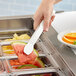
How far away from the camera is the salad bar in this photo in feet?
4.32

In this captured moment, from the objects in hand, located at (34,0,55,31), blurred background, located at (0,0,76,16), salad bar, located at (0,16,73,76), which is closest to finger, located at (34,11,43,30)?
hand, located at (34,0,55,31)

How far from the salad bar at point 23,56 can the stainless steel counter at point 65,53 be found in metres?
0.02

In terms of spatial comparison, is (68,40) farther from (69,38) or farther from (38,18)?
(38,18)

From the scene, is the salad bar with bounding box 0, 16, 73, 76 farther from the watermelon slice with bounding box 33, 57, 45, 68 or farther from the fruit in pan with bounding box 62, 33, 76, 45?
the fruit in pan with bounding box 62, 33, 76, 45

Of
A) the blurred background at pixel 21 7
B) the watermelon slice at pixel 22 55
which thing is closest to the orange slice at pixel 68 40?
the watermelon slice at pixel 22 55

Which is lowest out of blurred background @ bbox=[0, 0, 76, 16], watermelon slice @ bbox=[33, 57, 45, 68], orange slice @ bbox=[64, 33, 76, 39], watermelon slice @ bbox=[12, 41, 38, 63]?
watermelon slice @ bbox=[33, 57, 45, 68]

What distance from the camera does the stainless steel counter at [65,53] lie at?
125 centimetres

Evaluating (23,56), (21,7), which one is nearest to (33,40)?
(23,56)

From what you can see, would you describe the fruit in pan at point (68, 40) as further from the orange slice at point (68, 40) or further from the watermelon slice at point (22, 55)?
the watermelon slice at point (22, 55)

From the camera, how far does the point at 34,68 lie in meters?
1.37

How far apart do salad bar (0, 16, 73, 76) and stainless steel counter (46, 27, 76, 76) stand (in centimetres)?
2

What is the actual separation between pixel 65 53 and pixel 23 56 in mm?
254

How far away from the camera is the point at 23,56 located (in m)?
1.45

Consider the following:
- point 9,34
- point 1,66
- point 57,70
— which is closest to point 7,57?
point 1,66
